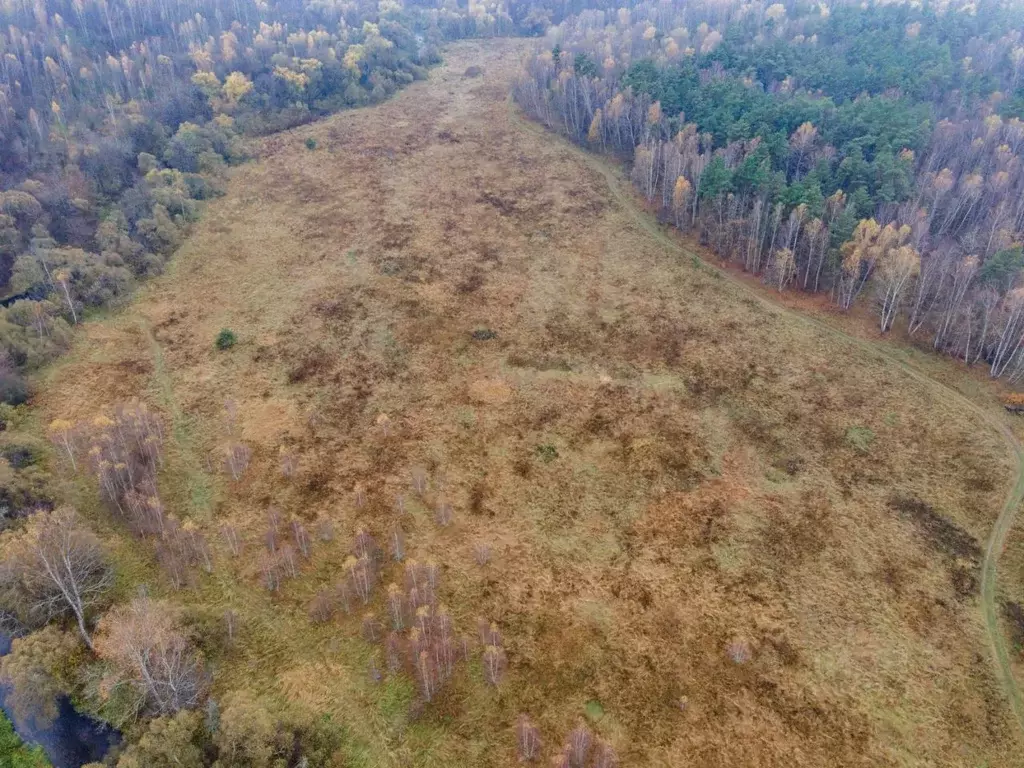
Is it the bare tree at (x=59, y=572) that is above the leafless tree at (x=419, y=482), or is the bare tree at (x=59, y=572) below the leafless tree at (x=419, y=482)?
above

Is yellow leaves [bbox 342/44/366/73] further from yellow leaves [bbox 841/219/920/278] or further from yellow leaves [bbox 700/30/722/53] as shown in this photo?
yellow leaves [bbox 841/219/920/278]

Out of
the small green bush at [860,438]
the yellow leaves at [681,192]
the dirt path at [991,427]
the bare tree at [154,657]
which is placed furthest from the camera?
the yellow leaves at [681,192]

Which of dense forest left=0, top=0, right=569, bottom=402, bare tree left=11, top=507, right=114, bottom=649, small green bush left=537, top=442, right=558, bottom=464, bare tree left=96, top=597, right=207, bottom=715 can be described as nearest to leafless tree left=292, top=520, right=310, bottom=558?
bare tree left=96, top=597, right=207, bottom=715

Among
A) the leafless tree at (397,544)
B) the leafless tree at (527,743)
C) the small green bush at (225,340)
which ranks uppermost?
the small green bush at (225,340)

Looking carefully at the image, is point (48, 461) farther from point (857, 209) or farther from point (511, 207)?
point (857, 209)

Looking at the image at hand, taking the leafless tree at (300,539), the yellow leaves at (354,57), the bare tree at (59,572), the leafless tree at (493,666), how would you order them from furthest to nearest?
the yellow leaves at (354,57)
the leafless tree at (300,539)
the bare tree at (59,572)
the leafless tree at (493,666)

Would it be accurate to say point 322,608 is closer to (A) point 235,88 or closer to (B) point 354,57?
(A) point 235,88

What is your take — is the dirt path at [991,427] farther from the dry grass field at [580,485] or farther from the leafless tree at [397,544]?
the leafless tree at [397,544]

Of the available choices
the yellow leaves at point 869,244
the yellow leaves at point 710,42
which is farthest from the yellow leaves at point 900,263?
the yellow leaves at point 710,42
